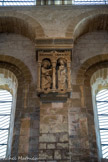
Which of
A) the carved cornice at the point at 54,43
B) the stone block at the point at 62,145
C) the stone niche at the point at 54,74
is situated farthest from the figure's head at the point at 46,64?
the stone block at the point at 62,145

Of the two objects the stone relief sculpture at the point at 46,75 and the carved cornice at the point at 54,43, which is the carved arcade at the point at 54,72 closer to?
the stone relief sculpture at the point at 46,75

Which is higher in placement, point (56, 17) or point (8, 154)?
point (56, 17)

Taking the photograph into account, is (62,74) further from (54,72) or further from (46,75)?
(46,75)

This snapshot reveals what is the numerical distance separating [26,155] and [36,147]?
0.36m

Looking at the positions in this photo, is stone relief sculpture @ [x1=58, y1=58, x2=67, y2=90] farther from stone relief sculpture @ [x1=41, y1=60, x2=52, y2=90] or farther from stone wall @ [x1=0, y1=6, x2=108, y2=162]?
stone wall @ [x1=0, y1=6, x2=108, y2=162]

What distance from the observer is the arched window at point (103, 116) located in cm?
978

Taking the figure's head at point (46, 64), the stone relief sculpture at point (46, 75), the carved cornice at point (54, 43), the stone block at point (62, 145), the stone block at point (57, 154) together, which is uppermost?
the carved cornice at point (54, 43)

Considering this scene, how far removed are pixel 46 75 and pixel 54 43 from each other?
1.17 metres

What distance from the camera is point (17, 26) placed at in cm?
1125

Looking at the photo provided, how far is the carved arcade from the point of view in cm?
908

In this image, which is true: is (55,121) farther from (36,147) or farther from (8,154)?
(8,154)

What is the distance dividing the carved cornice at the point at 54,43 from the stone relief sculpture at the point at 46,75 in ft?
1.70

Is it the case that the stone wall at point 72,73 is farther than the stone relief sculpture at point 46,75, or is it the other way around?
the stone relief sculpture at point 46,75

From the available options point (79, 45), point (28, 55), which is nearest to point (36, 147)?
point (28, 55)
